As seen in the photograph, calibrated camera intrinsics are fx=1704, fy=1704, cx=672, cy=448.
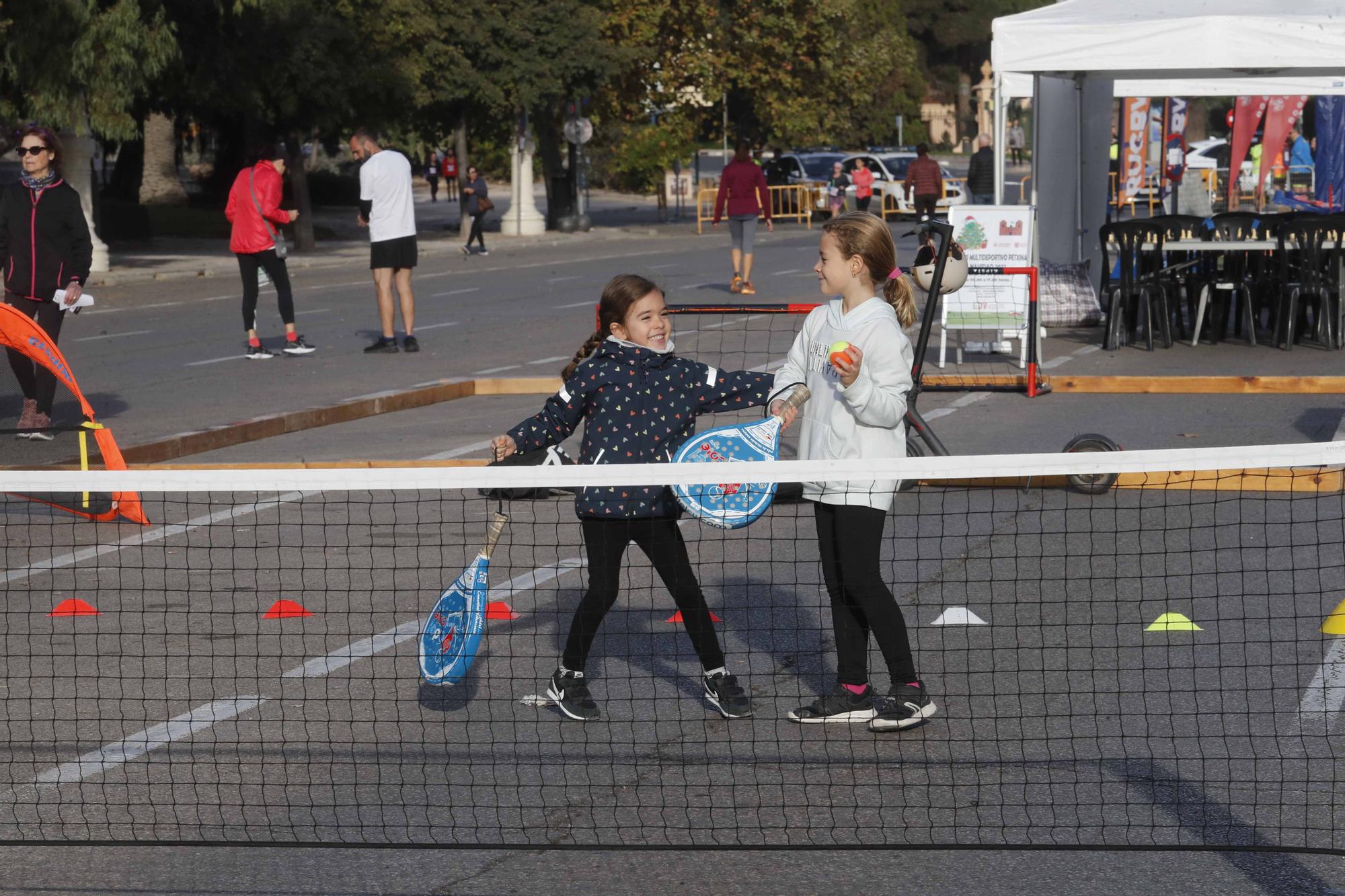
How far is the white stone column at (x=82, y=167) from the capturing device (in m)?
27.7

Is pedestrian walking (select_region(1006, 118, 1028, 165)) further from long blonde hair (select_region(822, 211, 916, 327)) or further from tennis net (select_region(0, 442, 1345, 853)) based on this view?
long blonde hair (select_region(822, 211, 916, 327))

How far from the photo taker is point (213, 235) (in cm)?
4019

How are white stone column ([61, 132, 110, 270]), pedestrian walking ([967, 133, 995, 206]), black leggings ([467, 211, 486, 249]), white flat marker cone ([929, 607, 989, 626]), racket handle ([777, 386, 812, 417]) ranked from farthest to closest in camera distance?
black leggings ([467, 211, 486, 249])
pedestrian walking ([967, 133, 995, 206])
white stone column ([61, 132, 110, 270])
white flat marker cone ([929, 607, 989, 626])
racket handle ([777, 386, 812, 417])

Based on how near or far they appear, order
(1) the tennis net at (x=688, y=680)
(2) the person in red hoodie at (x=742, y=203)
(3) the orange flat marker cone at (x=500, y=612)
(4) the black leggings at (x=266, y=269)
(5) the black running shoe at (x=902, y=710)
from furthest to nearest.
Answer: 1. (2) the person in red hoodie at (x=742, y=203)
2. (4) the black leggings at (x=266, y=269)
3. (3) the orange flat marker cone at (x=500, y=612)
4. (5) the black running shoe at (x=902, y=710)
5. (1) the tennis net at (x=688, y=680)

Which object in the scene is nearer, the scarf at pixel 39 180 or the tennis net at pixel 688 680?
the tennis net at pixel 688 680

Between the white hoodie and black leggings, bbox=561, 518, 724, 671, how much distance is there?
1.55ft

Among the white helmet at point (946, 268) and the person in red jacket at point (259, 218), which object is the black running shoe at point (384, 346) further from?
the white helmet at point (946, 268)

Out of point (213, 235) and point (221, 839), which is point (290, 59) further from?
point (221, 839)

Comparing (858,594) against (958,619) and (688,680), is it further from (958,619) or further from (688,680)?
(958,619)

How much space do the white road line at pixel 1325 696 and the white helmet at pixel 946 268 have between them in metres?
3.47

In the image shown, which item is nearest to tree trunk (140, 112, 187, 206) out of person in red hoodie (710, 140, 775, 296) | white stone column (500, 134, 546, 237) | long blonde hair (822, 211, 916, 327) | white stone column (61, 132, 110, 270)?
white stone column (500, 134, 546, 237)

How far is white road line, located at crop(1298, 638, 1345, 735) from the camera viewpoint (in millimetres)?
5402

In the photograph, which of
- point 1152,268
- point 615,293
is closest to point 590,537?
point 615,293

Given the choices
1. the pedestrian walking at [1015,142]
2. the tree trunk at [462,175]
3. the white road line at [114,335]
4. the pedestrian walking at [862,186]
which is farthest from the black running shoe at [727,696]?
the pedestrian walking at [1015,142]
